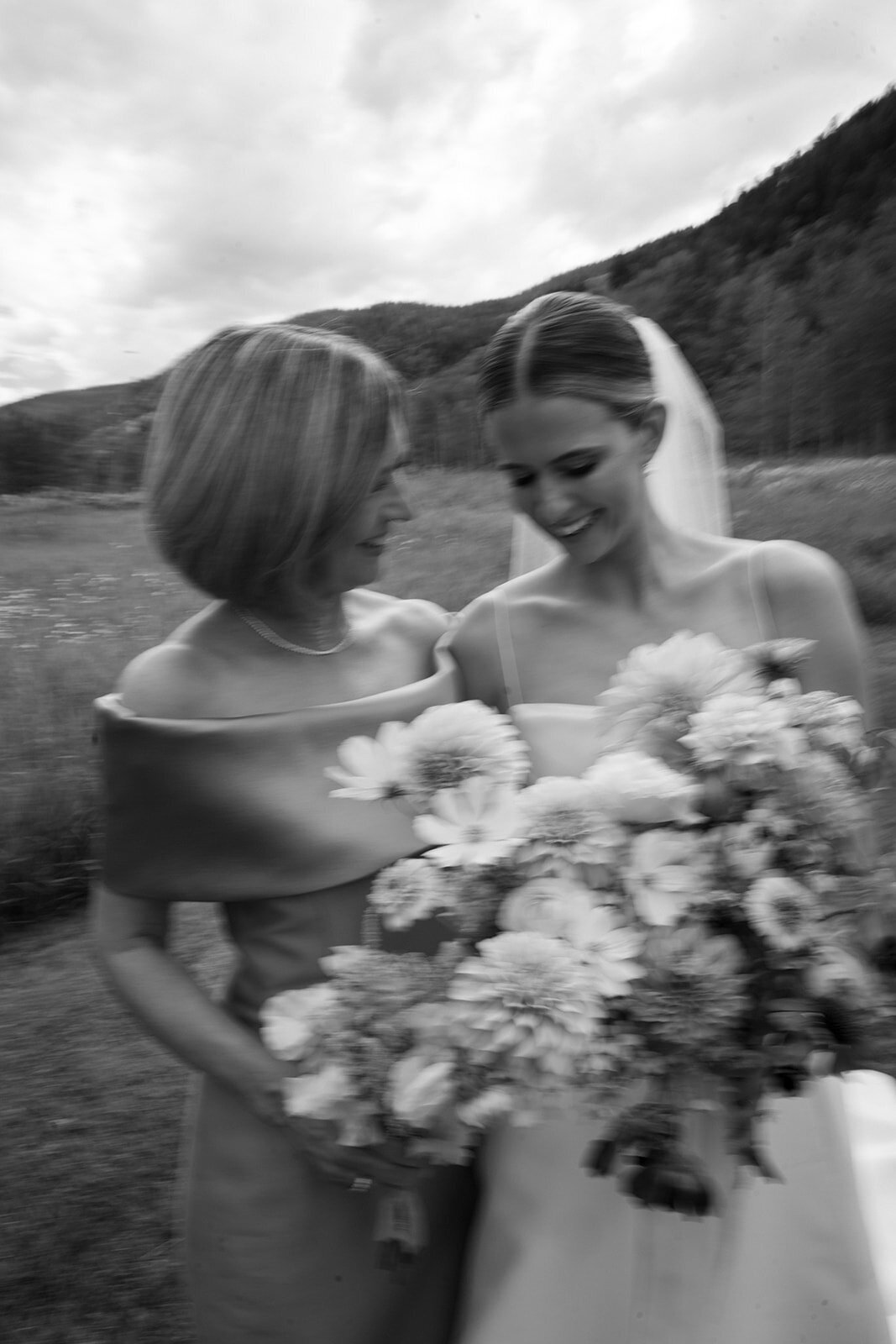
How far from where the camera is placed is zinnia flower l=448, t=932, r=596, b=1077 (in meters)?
0.95

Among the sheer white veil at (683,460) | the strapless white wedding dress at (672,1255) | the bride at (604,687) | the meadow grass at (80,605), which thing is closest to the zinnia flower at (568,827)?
the bride at (604,687)

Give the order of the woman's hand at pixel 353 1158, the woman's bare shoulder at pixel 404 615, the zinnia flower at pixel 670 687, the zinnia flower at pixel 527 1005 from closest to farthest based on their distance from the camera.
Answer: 1. the zinnia flower at pixel 527 1005
2. the zinnia flower at pixel 670 687
3. the woman's hand at pixel 353 1158
4. the woman's bare shoulder at pixel 404 615

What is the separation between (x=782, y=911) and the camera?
3.42ft

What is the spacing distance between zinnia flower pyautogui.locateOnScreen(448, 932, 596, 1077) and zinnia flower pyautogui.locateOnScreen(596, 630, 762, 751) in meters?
0.30

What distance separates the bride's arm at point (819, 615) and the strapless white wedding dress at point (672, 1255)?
0.48m

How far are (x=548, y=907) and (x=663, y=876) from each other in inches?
4.9

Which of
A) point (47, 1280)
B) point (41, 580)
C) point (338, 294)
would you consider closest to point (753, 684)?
point (338, 294)

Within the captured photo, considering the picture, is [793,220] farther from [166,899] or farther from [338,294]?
[166,899]

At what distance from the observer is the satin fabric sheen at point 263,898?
5.08ft

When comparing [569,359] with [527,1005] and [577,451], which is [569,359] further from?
[527,1005]

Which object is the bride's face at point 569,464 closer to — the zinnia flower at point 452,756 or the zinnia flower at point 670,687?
the zinnia flower at point 670,687

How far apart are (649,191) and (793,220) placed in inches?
161

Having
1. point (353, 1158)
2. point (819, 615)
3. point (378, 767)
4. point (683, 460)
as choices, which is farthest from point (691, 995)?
point (683, 460)

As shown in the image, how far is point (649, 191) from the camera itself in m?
3.68
